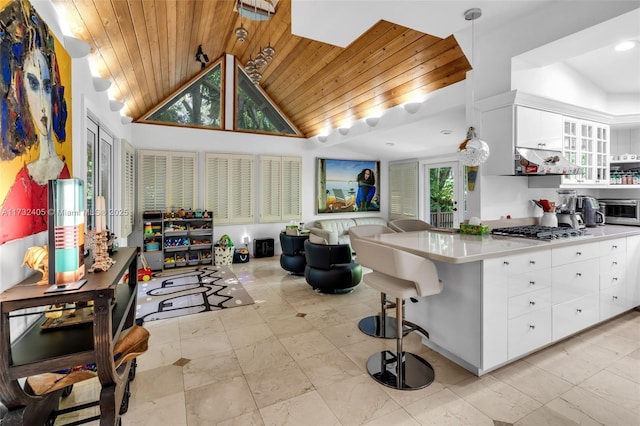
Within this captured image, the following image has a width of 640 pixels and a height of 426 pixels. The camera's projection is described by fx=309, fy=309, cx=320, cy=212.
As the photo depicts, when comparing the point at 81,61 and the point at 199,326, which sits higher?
the point at 81,61

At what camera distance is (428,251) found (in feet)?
7.41

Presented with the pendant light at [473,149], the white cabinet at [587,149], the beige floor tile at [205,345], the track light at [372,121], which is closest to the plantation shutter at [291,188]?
the track light at [372,121]

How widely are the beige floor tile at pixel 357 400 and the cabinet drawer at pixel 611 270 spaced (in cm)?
255

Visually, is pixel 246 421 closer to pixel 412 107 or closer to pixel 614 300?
pixel 614 300

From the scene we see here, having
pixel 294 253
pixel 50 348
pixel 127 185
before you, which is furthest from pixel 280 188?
pixel 50 348

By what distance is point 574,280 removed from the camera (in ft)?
9.15

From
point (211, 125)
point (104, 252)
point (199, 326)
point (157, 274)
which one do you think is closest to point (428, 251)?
point (104, 252)

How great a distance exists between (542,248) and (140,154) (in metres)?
6.37

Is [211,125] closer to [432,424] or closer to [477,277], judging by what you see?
[477,277]

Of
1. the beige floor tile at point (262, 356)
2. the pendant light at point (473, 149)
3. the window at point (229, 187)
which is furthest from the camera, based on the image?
the window at point (229, 187)

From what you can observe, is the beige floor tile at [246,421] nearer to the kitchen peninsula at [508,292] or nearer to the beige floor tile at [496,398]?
the beige floor tile at [496,398]

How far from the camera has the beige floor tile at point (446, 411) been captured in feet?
6.37

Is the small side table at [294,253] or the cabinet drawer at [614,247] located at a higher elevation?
the cabinet drawer at [614,247]

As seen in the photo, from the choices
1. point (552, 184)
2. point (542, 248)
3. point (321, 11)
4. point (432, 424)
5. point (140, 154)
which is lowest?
point (432, 424)
